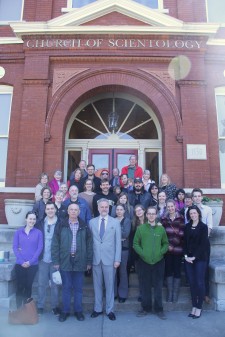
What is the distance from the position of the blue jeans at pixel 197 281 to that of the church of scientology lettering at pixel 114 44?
22.2ft

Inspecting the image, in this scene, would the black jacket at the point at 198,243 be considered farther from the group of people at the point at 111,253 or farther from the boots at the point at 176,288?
the boots at the point at 176,288

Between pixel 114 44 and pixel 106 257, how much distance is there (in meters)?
6.82

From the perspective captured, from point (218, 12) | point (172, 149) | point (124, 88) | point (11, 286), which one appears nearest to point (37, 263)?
point (11, 286)

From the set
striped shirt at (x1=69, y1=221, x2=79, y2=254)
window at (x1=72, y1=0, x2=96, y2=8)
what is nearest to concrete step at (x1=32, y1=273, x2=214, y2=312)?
striped shirt at (x1=69, y1=221, x2=79, y2=254)

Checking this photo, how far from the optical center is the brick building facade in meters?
8.88

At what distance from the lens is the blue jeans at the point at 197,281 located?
A: 506cm

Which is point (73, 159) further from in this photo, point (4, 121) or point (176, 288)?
point (176, 288)

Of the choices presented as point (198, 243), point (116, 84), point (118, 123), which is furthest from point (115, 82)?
point (198, 243)

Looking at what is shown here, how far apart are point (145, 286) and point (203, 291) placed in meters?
0.94

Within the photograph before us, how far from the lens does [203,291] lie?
5070mm

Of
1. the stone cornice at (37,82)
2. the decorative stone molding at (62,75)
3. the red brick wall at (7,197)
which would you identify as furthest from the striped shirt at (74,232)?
the stone cornice at (37,82)

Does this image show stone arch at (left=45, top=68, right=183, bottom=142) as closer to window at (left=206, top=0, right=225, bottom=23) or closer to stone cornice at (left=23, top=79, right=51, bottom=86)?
stone cornice at (left=23, top=79, right=51, bottom=86)

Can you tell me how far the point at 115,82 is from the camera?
9398 millimetres

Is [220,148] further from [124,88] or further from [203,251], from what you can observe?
[203,251]
